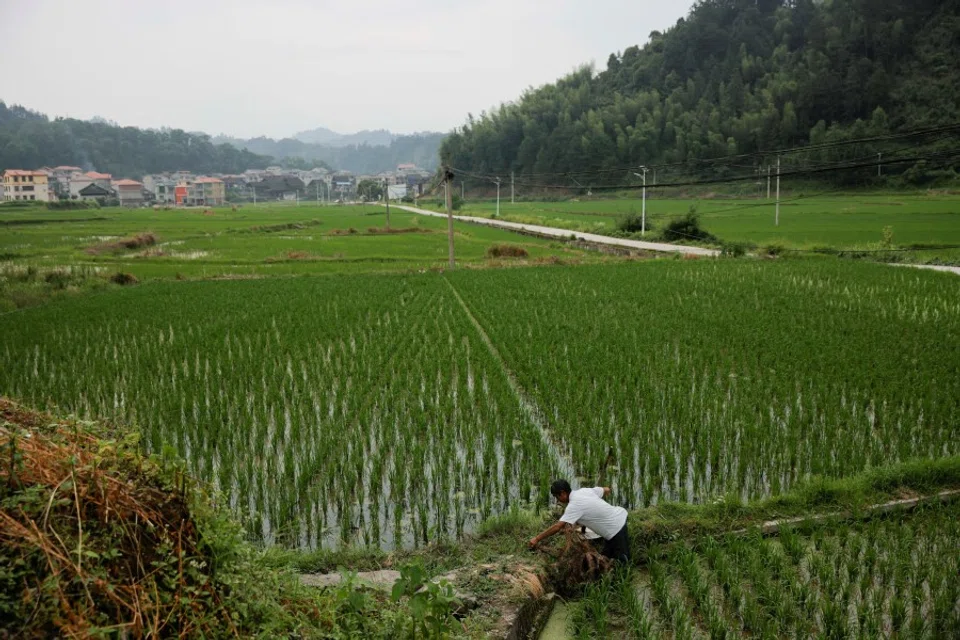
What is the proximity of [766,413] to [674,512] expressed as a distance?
2.73 meters

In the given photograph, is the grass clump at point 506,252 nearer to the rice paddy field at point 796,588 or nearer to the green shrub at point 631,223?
the green shrub at point 631,223

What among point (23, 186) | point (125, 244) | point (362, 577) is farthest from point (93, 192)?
point (362, 577)

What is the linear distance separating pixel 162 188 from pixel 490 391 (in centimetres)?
10063

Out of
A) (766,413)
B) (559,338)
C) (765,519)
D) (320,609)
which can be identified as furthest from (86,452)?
(559,338)

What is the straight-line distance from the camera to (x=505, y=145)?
8325cm

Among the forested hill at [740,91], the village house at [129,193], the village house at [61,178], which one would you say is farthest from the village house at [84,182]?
the forested hill at [740,91]

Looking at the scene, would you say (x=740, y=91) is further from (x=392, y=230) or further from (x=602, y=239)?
(x=392, y=230)

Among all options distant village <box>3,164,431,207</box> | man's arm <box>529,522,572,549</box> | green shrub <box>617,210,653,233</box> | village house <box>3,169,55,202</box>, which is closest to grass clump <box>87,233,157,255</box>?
distant village <box>3,164,431,207</box>

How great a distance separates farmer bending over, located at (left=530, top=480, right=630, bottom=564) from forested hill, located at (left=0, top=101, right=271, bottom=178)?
92.6m

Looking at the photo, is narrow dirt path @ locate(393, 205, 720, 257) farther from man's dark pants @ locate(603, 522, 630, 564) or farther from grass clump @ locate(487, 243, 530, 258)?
man's dark pants @ locate(603, 522, 630, 564)

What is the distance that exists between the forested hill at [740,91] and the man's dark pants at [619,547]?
50.6m

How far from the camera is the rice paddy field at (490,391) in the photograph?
6.00 meters

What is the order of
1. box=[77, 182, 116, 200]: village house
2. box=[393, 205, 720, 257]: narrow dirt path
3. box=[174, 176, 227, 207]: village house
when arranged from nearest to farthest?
box=[393, 205, 720, 257]: narrow dirt path < box=[77, 182, 116, 200]: village house < box=[174, 176, 227, 207]: village house

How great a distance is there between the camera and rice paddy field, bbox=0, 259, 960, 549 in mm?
6004
